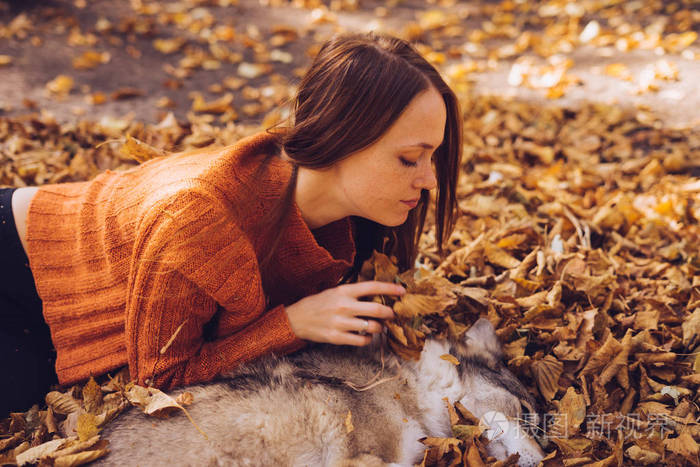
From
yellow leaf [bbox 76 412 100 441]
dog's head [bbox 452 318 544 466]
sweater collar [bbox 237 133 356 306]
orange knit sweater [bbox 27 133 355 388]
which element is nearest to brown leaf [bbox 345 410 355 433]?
orange knit sweater [bbox 27 133 355 388]

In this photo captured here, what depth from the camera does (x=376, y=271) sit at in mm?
2246

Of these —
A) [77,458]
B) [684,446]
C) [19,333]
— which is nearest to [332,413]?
[77,458]

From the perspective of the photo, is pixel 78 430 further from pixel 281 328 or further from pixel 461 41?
pixel 461 41

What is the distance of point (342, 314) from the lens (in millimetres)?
1976

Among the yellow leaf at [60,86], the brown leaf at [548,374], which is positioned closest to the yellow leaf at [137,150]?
the brown leaf at [548,374]

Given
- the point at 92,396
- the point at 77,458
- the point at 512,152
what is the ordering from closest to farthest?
the point at 77,458, the point at 92,396, the point at 512,152

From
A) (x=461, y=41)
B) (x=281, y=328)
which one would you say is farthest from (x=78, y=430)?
(x=461, y=41)

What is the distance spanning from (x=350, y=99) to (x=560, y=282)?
1458 millimetres

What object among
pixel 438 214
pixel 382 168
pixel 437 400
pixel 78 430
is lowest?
pixel 437 400

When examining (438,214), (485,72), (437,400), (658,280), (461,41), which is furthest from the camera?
(461,41)

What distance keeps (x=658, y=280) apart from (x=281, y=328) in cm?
204

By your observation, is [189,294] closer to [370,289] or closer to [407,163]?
[370,289]

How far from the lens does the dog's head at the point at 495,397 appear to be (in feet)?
6.35

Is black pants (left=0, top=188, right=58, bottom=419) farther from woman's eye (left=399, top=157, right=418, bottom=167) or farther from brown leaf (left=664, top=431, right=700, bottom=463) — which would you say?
brown leaf (left=664, top=431, right=700, bottom=463)
